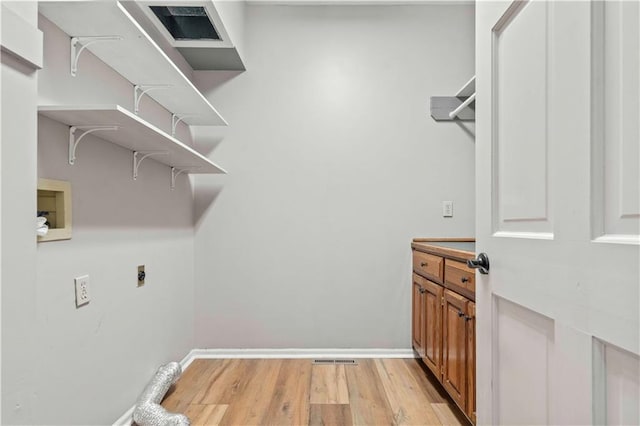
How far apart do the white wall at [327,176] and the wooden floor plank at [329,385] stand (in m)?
0.28

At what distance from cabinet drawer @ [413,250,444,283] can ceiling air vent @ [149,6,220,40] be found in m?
1.83

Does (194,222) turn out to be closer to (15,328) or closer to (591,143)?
(15,328)

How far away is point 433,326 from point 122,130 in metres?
1.91

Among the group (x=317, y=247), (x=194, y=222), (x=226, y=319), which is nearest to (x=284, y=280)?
(x=317, y=247)

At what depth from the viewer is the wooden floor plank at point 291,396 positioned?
1.90 metres

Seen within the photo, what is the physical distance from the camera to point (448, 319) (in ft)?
6.53

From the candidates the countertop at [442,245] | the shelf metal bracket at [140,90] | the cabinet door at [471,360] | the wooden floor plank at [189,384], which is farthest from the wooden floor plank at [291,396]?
the shelf metal bracket at [140,90]

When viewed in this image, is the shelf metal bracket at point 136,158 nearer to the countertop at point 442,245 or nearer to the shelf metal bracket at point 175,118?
the shelf metal bracket at point 175,118

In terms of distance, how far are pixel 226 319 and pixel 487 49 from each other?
2.43m

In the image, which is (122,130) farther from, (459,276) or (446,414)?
(446,414)

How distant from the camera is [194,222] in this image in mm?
2809

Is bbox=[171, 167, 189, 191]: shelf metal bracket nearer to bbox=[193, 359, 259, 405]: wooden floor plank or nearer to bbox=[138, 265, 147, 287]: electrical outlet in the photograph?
bbox=[138, 265, 147, 287]: electrical outlet

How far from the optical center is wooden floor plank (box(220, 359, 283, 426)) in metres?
1.90

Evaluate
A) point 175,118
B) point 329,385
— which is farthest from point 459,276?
point 175,118
